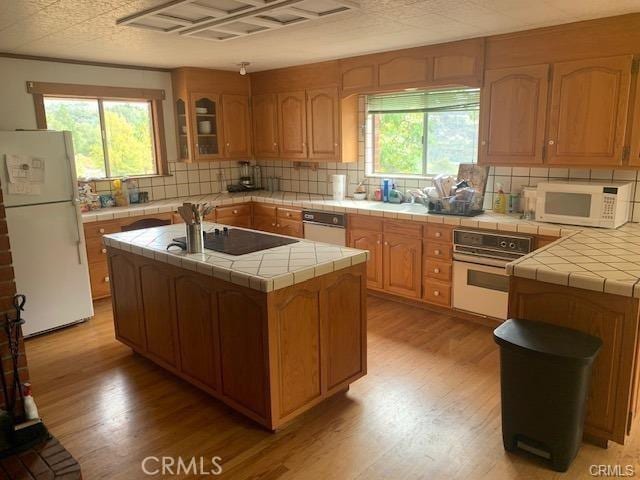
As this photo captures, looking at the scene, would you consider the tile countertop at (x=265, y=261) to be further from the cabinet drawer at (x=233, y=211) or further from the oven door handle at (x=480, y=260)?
the cabinet drawer at (x=233, y=211)

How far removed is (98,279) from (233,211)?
1.60m

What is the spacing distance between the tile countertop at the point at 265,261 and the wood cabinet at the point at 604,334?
3.18 feet

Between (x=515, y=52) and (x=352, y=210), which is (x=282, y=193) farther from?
(x=515, y=52)

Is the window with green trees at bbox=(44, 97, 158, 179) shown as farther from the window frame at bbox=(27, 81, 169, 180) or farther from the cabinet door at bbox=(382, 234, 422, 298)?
the cabinet door at bbox=(382, 234, 422, 298)

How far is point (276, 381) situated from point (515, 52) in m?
2.96

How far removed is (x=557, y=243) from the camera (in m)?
2.93

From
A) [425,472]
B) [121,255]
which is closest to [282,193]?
[121,255]

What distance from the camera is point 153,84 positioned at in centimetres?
521

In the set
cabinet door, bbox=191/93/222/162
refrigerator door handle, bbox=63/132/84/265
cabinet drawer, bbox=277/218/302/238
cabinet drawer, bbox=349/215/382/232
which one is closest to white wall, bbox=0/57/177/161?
cabinet door, bbox=191/93/222/162

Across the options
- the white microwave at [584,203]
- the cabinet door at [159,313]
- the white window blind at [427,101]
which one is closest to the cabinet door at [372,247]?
the white window blind at [427,101]

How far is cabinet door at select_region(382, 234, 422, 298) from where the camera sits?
166 inches

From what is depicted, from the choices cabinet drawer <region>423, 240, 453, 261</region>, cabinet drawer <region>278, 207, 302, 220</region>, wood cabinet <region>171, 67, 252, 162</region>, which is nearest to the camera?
cabinet drawer <region>423, 240, 453, 261</region>

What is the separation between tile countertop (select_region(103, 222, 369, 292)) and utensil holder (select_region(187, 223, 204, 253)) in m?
0.04

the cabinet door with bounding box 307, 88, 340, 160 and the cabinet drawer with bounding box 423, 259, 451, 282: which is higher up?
the cabinet door with bounding box 307, 88, 340, 160
